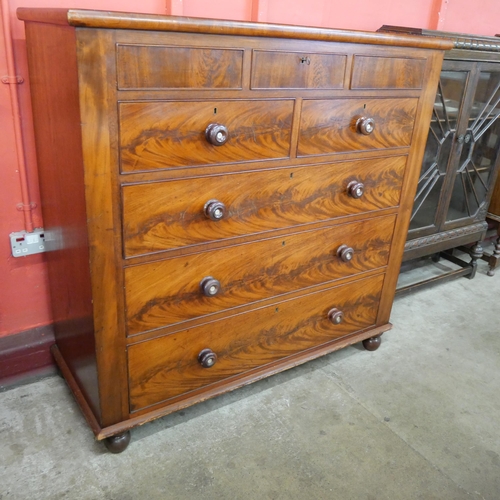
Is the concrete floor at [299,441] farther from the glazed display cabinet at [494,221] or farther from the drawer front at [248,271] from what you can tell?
the glazed display cabinet at [494,221]

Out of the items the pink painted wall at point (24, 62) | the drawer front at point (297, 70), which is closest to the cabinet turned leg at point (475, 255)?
the pink painted wall at point (24, 62)

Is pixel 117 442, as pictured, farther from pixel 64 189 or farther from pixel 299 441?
pixel 64 189

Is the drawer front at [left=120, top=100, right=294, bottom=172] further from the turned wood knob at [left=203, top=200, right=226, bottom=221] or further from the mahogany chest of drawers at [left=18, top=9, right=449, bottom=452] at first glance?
the turned wood knob at [left=203, top=200, right=226, bottom=221]

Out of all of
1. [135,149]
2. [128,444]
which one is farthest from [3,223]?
[128,444]

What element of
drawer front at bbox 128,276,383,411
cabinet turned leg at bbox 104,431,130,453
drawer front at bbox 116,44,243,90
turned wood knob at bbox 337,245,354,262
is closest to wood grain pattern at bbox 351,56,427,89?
drawer front at bbox 116,44,243,90

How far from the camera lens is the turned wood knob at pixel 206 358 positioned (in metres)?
1.71

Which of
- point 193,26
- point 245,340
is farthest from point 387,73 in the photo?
point 245,340

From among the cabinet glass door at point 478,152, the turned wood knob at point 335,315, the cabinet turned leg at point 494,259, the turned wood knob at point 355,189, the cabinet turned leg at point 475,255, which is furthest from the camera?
the cabinet turned leg at point 494,259

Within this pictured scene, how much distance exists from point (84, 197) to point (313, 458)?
1.14 metres

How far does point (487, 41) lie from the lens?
7.57 ft

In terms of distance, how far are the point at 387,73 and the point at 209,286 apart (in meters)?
0.94

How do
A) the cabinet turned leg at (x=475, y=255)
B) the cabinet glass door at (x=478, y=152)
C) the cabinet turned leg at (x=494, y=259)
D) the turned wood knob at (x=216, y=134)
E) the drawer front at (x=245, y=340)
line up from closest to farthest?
1. the turned wood knob at (x=216, y=134)
2. the drawer front at (x=245, y=340)
3. the cabinet glass door at (x=478, y=152)
4. the cabinet turned leg at (x=475, y=255)
5. the cabinet turned leg at (x=494, y=259)

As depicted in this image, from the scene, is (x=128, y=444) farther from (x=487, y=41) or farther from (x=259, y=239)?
(x=487, y=41)

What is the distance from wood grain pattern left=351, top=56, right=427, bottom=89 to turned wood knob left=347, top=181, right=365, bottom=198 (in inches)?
13.2
